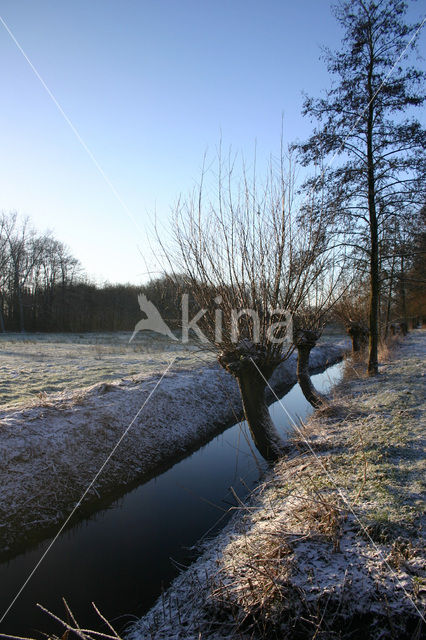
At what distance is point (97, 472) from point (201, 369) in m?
5.99

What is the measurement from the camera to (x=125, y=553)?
4059 millimetres

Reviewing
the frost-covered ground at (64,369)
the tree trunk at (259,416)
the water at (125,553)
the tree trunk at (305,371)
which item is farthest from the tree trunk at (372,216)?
the water at (125,553)

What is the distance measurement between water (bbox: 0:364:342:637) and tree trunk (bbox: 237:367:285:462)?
0.41 m

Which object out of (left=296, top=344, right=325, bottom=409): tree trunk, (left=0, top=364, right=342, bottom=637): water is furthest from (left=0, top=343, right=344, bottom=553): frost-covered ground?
(left=296, top=344, right=325, bottom=409): tree trunk

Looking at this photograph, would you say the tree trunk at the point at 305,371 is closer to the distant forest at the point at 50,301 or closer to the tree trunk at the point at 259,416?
the tree trunk at the point at 259,416

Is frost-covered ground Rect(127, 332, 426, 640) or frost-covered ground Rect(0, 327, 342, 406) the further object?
frost-covered ground Rect(0, 327, 342, 406)

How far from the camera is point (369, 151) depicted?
340 inches

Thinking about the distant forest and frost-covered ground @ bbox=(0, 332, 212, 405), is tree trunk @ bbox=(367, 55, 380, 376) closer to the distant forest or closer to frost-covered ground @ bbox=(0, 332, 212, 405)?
frost-covered ground @ bbox=(0, 332, 212, 405)

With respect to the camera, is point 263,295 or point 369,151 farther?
point 369,151

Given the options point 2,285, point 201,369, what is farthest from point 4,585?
point 2,285

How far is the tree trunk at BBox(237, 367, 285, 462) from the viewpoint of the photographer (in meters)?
5.53

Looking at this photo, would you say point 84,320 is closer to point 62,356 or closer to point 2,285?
point 2,285

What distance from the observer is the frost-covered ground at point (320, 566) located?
226cm

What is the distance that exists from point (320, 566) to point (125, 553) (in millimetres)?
2441
